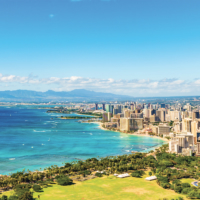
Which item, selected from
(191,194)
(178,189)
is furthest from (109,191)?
(191,194)

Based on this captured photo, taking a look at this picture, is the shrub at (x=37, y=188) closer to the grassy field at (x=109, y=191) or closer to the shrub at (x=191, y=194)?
the grassy field at (x=109, y=191)

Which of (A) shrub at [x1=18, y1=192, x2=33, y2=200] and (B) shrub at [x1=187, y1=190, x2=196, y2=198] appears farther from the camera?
(B) shrub at [x1=187, y1=190, x2=196, y2=198]

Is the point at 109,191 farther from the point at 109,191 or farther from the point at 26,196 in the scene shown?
the point at 26,196

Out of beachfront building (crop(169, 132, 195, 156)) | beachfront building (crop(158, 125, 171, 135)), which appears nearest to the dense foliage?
beachfront building (crop(169, 132, 195, 156))

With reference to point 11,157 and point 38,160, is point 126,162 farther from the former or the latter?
point 11,157

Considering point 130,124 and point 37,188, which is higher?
point 130,124

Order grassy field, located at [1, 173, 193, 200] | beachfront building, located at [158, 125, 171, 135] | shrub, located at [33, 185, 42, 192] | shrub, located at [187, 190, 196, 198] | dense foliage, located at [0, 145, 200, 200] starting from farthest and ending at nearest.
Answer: beachfront building, located at [158, 125, 171, 135] < dense foliage, located at [0, 145, 200, 200] < shrub, located at [33, 185, 42, 192] < grassy field, located at [1, 173, 193, 200] < shrub, located at [187, 190, 196, 198]

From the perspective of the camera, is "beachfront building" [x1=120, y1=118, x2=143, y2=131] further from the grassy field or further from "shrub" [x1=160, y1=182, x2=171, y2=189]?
"shrub" [x1=160, y1=182, x2=171, y2=189]

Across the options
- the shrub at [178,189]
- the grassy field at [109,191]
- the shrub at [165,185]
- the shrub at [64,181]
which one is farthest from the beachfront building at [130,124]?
the shrub at [178,189]

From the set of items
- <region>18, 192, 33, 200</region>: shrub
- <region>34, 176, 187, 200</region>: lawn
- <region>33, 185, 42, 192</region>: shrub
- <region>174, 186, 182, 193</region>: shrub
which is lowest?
<region>34, 176, 187, 200</region>: lawn
